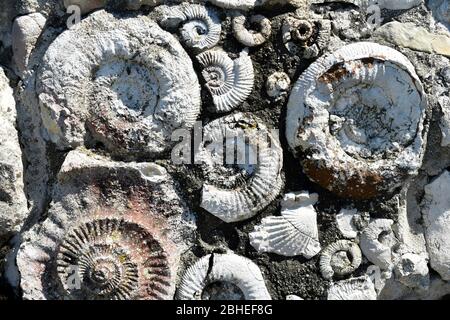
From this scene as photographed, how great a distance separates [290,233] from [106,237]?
66 cm

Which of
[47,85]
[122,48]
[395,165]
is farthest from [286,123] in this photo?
[47,85]

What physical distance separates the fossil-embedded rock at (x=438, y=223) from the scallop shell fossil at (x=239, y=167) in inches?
24.2

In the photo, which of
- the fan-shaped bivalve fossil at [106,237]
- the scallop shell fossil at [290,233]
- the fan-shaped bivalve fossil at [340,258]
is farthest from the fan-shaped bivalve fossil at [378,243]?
the fan-shaped bivalve fossil at [106,237]

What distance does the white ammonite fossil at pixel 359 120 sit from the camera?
259cm

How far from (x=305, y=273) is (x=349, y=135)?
1.76 ft

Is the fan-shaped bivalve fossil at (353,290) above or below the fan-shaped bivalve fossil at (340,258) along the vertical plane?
below

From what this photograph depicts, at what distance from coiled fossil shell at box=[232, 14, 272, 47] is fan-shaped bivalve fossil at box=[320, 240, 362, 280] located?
811 millimetres

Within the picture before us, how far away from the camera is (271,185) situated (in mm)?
2570

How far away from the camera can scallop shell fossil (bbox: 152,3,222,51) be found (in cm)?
263

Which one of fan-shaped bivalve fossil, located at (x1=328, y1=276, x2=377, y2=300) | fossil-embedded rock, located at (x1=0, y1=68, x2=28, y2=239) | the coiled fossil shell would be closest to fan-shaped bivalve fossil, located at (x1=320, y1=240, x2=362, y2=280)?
fan-shaped bivalve fossil, located at (x1=328, y1=276, x2=377, y2=300)

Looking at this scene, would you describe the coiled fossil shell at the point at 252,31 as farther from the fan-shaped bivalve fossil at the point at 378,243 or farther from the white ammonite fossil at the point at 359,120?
the fan-shaped bivalve fossil at the point at 378,243
